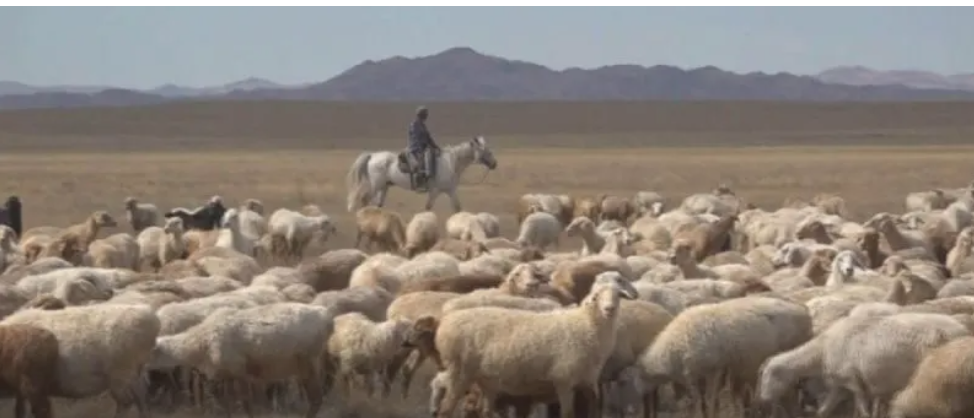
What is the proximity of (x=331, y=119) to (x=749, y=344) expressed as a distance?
94.0 m

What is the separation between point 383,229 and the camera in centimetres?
2094

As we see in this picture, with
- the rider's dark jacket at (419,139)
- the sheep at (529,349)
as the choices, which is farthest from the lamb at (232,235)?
the sheep at (529,349)

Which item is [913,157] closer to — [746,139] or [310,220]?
[746,139]

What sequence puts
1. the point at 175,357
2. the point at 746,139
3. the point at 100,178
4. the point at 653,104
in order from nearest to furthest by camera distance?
1. the point at 175,357
2. the point at 100,178
3. the point at 746,139
4. the point at 653,104

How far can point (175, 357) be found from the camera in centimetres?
1067

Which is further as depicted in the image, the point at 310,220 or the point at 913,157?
the point at 913,157

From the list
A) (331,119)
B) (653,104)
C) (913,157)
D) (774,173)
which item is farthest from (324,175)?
(653,104)

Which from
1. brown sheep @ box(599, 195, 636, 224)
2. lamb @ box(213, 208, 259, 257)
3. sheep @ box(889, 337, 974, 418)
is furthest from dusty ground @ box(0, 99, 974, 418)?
lamb @ box(213, 208, 259, 257)

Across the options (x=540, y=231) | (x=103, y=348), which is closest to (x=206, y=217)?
(x=540, y=231)

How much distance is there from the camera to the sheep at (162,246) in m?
18.1

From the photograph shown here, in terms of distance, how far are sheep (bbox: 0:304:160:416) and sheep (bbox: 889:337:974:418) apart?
511cm

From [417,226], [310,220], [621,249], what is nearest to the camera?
[621,249]

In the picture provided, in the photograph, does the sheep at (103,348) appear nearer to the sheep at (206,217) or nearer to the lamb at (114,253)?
the lamb at (114,253)

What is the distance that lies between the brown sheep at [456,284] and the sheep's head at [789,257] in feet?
13.8
